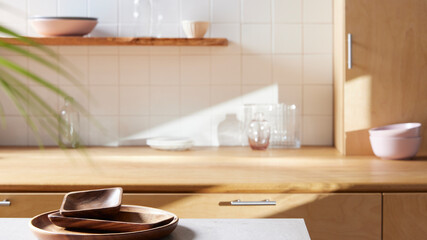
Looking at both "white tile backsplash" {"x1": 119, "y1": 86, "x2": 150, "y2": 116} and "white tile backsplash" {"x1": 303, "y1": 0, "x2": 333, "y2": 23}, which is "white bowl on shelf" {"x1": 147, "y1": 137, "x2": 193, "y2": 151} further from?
"white tile backsplash" {"x1": 303, "y1": 0, "x2": 333, "y2": 23}

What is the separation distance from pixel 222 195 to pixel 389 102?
1.01 m

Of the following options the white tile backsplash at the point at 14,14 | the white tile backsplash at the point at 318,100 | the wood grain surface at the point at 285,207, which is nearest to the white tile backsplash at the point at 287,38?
the white tile backsplash at the point at 318,100

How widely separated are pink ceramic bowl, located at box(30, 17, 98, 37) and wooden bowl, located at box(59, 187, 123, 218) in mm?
1682

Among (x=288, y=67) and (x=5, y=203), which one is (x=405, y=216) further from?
(x=5, y=203)

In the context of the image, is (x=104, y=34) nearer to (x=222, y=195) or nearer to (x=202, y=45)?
(x=202, y=45)

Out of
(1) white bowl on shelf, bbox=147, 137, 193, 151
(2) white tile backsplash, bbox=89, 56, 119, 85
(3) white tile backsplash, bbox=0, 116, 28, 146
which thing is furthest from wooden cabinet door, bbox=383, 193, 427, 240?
(3) white tile backsplash, bbox=0, 116, 28, 146

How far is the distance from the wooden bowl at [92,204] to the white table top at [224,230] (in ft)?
0.28

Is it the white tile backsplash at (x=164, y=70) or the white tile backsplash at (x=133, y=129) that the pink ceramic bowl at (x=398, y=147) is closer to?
the white tile backsplash at (x=164, y=70)

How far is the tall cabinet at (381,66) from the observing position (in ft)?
7.44

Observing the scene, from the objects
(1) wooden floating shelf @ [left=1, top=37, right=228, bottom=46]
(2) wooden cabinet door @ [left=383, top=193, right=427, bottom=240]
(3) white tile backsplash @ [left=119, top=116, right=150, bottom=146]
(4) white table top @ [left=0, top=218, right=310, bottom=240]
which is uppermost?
(1) wooden floating shelf @ [left=1, top=37, right=228, bottom=46]

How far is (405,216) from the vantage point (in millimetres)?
1732

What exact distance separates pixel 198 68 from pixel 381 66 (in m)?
0.92

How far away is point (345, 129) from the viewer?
235 centimetres

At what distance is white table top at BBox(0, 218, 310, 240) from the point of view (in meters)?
0.89
